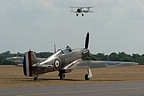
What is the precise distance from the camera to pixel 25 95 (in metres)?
21.0

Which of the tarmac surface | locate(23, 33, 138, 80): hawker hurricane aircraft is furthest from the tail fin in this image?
the tarmac surface

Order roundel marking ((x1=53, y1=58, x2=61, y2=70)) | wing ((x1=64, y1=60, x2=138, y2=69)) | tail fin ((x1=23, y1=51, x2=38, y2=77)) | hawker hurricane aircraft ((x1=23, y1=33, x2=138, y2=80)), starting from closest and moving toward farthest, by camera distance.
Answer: tail fin ((x1=23, y1=51, x2=38, y2=77)) → hawker hurricane aircraft ((x1=23, y1=33, x2=138, y2=80)) → roundel marking ((x1=53, y1=58, x2=61, y2=70)) → wing ((x1=64, y1=60, x2=138, y2=69))

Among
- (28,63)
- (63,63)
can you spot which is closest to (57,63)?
(63,63)

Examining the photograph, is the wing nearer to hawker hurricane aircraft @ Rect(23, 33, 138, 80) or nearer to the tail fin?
hawker hurricane aircraft @ Rect(23, 33, 138, 80)

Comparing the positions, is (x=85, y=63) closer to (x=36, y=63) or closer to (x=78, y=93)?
(x=36, y=63)

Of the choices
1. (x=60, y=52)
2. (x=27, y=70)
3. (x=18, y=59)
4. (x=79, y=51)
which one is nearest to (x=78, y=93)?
(x=27, y=70)

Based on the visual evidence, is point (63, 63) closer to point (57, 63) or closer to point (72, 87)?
point (57, 63)

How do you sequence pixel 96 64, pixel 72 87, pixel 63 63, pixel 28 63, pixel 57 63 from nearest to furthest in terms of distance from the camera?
1. pixel 72 87
2. pixel 28 63
3. pixel 57 63
4. pixel 63 63
5. pixel 96 64

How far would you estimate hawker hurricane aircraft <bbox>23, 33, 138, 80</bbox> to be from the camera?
34062mm

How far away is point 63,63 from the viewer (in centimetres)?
3759

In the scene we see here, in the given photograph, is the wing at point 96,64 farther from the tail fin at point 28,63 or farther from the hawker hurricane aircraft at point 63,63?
the tail fin at point 28,63

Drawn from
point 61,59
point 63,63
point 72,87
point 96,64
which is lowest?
point 72,87

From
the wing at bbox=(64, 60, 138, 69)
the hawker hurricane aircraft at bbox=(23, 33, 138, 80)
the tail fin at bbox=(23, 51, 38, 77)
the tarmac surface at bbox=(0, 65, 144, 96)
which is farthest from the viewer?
the wing at bbox=(64, 60, 138, 69)

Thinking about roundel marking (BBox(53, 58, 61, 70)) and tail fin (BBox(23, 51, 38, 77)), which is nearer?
tail fin (BBox(23, 51, 38, 77))
